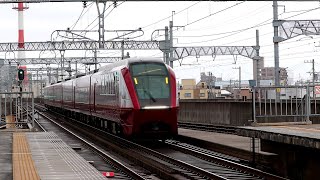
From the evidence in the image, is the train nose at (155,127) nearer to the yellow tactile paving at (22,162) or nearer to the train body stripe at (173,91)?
the train body stripe at (173,91)

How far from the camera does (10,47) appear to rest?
6094cm

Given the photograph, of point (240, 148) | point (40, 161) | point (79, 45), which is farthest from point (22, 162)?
point (79, 45)

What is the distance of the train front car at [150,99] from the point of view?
62.6 ft

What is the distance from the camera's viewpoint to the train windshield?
19219mm

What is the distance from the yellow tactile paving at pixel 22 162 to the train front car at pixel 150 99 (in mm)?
4035

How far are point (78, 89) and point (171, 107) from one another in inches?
697

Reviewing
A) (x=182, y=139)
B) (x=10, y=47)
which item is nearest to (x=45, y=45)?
(x=10, y=47)

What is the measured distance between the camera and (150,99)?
756 inches

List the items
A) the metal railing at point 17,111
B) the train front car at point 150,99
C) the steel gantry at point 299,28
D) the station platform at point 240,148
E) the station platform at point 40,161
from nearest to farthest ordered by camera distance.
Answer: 1. the station platform at point 40,161
2. the station platform at point 240,148
3. the train front car at point 150,99
4. the metal railing at point 17,111
5. the steel gantry at point 299,28

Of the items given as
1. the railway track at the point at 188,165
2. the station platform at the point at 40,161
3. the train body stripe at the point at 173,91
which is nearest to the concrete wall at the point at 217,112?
the train body stripe at the point at 173,91

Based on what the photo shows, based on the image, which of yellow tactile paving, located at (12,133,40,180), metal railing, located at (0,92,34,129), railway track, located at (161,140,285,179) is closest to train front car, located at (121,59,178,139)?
railway track, located at (161,140,285,179)

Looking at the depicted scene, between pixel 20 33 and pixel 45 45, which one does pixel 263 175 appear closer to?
pixel 45 45

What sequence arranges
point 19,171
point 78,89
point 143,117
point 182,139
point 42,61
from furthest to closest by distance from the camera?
point 42,61 → point 78,89 → point 182,139 → point 143,117 → point 19,171

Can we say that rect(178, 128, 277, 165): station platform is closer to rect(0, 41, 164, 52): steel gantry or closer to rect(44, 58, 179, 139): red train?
rect(44, 58, 179, 139): red train
